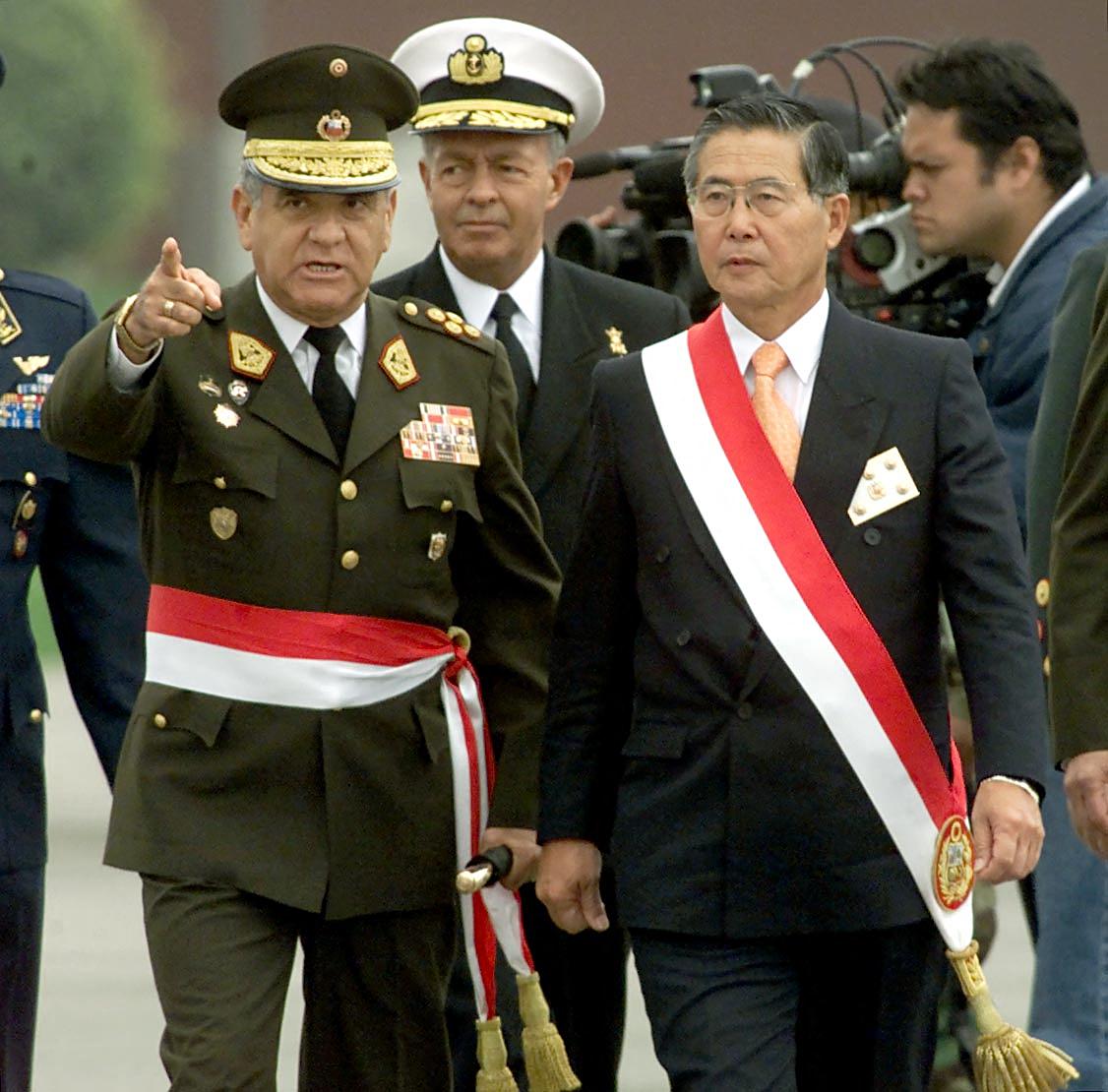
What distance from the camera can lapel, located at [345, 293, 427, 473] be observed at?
14.1 feet

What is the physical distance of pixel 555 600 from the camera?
451 cm

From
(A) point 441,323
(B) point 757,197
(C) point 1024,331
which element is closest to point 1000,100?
(C) point 1024,331

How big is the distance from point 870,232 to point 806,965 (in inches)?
91.4

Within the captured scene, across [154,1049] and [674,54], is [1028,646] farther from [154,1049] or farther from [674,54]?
[674,54]

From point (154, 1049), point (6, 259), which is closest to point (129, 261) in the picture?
point (6, 259)

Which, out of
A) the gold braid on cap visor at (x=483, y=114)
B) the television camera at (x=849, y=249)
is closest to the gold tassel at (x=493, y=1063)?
the gold braid on cap visor at (x=483, y=114)

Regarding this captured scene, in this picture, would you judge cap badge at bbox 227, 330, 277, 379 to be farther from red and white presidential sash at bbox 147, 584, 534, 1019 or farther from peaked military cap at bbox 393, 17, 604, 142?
peaked military cap at bbox 393, 17, 604, 142

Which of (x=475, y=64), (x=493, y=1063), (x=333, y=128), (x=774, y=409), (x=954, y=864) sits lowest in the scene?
(x=493, y=1063)

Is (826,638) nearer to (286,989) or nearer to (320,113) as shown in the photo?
(286,989)

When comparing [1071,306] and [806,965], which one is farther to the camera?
[1071,306]

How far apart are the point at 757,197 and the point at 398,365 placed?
2.06 ft

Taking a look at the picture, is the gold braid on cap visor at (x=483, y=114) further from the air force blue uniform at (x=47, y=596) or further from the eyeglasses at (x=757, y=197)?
the eyeglasses at (x=757, y=197)

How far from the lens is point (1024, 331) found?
5.58 meters

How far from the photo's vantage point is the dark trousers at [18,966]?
4.71 metres
